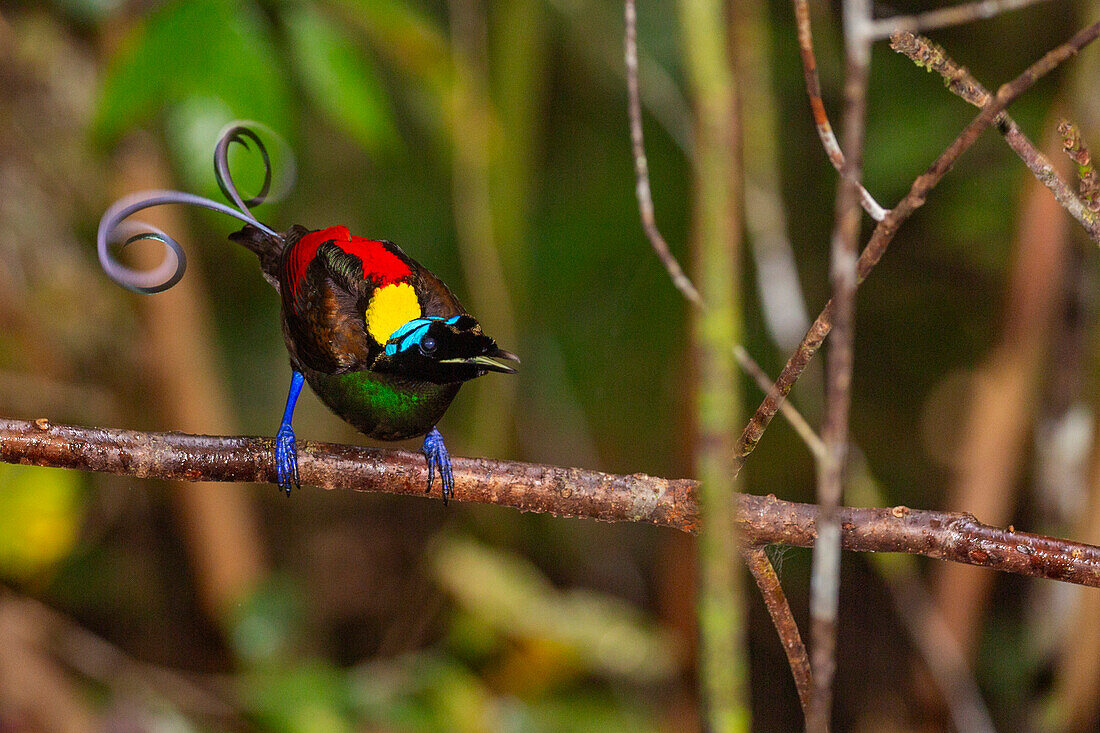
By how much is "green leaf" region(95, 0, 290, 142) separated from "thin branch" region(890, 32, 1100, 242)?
0.89 metres

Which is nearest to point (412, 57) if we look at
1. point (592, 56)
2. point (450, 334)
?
point (450, 334)

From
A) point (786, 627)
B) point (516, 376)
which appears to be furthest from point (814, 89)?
point (516, 376)

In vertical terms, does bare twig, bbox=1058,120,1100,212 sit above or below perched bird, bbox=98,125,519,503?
above

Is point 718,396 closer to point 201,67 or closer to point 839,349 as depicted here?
point 839,349

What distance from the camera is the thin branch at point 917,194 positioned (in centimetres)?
49

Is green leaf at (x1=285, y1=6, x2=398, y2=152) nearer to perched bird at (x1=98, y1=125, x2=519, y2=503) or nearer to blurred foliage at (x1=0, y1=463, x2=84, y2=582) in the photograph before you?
perched bird at (x1=98, y1=125, x2=519, y2=503)

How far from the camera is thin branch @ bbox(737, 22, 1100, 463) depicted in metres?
0.49

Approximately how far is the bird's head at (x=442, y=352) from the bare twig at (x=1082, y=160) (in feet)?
1.59

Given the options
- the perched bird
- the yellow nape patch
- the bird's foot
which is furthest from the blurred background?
the bird's foot

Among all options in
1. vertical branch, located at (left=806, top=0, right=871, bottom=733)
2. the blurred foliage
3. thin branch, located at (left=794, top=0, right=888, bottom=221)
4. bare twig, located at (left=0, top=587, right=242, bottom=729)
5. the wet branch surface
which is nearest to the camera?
vertical branch, located at (left=806, top=0, right=871, bottom=733)

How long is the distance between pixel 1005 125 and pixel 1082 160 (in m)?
0.05

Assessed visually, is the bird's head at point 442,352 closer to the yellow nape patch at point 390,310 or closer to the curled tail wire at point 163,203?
the yellow nape patch at point 390,310

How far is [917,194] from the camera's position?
52cm

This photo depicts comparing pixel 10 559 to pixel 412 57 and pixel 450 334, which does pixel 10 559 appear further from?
pixel 450 334
